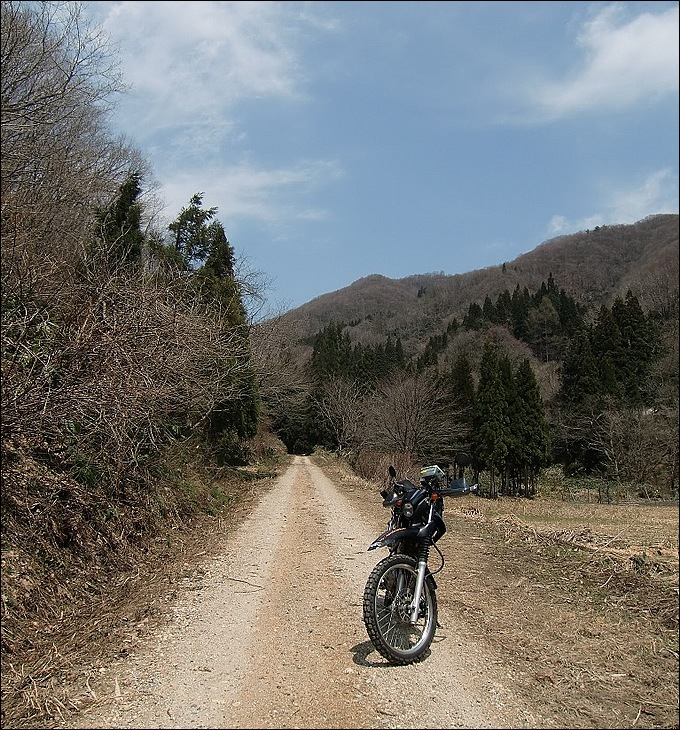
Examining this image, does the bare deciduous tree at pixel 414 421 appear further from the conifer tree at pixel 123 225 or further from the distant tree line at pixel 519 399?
the conifer tree at pixel 123 225

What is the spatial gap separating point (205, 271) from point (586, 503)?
1468cm

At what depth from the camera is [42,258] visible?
840 centimetres

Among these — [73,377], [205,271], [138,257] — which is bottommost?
[73,377]

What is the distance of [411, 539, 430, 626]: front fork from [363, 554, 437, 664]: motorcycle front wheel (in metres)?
0.05

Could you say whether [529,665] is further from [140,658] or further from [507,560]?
[507,560]

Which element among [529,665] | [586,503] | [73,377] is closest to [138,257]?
[73,377]

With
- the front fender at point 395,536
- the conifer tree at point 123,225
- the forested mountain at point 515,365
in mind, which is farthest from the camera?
the conifer tree at point 123,225

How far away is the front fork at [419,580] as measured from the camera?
3.93 metres

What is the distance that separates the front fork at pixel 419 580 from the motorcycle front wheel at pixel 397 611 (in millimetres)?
54

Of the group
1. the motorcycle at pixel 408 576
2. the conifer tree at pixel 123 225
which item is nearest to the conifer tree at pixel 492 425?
the conifer tree at pixel 123 225

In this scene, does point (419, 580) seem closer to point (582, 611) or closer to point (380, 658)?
point (380, 658)

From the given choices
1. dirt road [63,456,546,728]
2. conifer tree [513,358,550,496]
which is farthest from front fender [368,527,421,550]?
conifer tree [513,358,550,496]

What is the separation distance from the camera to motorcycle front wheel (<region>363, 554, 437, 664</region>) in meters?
3.74

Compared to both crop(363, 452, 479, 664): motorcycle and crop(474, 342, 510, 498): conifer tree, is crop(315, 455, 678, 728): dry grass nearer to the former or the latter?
crop(363, 452, 479, 664): motorcycle
